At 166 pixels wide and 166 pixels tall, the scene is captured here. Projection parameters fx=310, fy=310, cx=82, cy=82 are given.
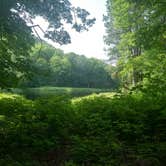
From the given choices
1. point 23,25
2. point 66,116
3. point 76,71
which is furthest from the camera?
point 76,71

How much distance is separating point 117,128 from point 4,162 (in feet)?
10.4

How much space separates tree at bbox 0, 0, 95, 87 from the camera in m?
10.1

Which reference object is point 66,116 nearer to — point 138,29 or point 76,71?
point 138,29

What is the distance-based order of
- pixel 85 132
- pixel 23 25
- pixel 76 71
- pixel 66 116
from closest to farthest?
pixel 85 132
pixel 66 116
pixel 23 25
pixel 76 71

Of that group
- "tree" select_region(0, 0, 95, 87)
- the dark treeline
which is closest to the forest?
"tree" select_region(0, 0, 95, 87)

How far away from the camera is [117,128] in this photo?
830cm

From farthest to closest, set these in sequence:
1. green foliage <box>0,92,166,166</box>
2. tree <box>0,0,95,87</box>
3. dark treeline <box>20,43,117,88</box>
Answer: dark treeline <box>20,43,117,88</box>, tree <box>0,0,95,87</box>, green foliage <box>0,92,166,166</box>

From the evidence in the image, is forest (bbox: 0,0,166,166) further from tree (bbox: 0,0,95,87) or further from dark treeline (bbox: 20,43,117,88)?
dark treeline (bbox: 20,43,117,88)

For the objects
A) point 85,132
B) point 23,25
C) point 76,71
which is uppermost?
point 76,71

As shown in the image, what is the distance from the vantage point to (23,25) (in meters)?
11.5

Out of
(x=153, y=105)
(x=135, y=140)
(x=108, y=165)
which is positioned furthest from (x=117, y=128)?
(x=108, y=165)

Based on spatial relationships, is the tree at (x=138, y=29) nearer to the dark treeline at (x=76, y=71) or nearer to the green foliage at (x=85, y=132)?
the green foliage at (x=85, y=132)

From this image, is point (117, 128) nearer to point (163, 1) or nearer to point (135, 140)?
point (135, 140)

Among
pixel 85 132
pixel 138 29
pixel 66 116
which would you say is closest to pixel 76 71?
pixel 138 29
